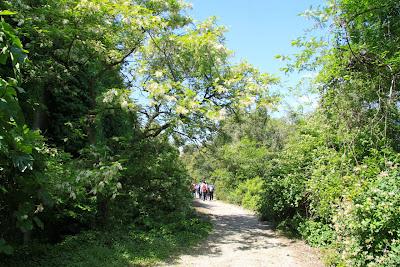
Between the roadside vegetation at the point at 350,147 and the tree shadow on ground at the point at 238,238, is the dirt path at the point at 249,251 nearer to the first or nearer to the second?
the tree shadow on ground at the point at 238,238

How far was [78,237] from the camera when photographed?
32.2 ft

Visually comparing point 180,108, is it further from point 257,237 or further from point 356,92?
point 257,237

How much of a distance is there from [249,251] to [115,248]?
12.3ft

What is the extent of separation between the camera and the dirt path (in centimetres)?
909

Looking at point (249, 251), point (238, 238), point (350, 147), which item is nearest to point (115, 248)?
point (249, 251)

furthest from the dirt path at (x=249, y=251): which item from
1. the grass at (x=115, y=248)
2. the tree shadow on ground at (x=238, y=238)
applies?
the grass at (x=115, y=248)

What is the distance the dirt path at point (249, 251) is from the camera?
9.09 meters

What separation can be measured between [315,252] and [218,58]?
603 cm

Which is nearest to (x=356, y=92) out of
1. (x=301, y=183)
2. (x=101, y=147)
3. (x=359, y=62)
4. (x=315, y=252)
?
(x=359, y=62)

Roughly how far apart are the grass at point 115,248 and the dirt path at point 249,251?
58 cm

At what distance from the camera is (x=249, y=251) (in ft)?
34.1

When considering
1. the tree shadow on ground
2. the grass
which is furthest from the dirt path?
the grass

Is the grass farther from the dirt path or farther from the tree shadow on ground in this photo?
the dirt path

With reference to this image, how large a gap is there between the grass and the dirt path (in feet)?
1.91
